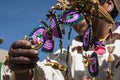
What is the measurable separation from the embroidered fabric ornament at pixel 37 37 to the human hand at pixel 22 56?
3 cm

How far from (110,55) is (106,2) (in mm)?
520

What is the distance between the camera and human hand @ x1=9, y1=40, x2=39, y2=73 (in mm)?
1928

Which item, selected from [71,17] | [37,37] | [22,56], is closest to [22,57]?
[22,56]

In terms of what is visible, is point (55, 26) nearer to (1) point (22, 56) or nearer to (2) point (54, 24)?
(2) point (54, 24)

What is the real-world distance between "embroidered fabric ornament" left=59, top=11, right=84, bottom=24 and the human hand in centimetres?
18

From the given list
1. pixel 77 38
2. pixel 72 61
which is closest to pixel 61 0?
pixel 72 61

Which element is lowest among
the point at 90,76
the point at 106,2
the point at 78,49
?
the point at 90,76

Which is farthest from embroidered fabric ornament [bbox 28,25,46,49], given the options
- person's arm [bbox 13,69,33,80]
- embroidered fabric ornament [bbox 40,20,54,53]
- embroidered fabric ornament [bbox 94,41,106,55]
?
embroidered fabric ornament [bbox 94,41,106,55]

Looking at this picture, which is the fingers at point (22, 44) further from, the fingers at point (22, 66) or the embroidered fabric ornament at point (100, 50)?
the embroidered fabric ornament at point (100, 50)

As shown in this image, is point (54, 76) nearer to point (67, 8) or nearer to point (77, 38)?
point (77, 38)

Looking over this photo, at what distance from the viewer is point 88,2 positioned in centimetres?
189

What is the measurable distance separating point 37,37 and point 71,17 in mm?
174

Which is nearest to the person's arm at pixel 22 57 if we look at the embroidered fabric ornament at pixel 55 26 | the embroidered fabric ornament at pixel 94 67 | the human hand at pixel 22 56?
the human hand at pixel 22 56

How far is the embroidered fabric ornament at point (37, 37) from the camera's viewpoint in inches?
76.2
